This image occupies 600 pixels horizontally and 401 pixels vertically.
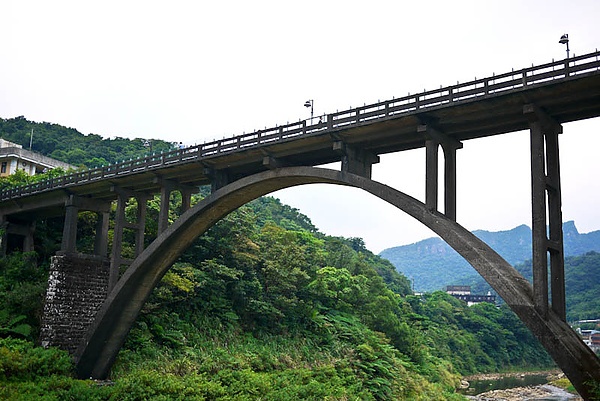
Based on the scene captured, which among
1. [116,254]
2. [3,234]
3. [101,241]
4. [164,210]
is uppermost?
[164,210]

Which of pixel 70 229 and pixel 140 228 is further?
pixel 70 229

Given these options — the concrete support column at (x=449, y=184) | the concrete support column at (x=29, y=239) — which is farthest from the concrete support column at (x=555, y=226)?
the concrete support column at (x=29, y=239)

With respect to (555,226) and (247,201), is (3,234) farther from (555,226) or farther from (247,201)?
(555,226)

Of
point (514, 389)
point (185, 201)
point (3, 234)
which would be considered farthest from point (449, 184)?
point (514, 389)

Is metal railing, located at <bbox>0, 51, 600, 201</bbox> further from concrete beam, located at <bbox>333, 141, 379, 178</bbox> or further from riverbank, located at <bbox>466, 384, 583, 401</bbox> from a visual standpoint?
riverbank, located at <bbox>466, 384, 583, 401</bbox>

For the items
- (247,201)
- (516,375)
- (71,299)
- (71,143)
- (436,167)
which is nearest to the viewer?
(436,167)

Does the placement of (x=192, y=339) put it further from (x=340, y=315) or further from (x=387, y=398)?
(x=340, y=315)

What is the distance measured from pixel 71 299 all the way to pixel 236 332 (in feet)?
31.0

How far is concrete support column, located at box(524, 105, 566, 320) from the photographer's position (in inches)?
512

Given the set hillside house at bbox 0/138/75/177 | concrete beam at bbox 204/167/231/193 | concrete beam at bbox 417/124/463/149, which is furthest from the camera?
hillside house at bbox 0/138/75/177

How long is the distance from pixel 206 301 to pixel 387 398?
11997mm

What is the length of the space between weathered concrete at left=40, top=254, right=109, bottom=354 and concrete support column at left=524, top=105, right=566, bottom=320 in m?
19.7

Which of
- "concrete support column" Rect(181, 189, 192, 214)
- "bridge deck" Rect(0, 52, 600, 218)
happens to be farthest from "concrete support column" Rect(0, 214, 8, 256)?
"concrete support column" Rect(181, 189, 192, 214)

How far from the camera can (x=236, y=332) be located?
3091 cm
